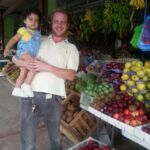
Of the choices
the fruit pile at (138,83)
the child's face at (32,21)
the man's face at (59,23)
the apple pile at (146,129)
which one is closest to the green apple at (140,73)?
the fruit pile at (138,83)

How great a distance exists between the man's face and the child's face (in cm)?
28

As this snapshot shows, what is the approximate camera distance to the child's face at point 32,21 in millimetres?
2553

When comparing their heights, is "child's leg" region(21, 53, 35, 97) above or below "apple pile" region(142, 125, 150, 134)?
above

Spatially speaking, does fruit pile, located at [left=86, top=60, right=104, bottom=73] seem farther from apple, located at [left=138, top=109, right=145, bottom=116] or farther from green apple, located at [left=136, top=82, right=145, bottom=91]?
apple, located at [left=138, top=109, right=145, bottom=116]

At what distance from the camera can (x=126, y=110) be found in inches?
100

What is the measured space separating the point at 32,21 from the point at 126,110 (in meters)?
1.26

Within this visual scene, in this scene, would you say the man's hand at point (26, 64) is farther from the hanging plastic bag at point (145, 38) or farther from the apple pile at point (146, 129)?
the hanging plastic bag at point (145, 38)

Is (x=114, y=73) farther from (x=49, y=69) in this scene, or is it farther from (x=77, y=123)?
(x=49, y=69)

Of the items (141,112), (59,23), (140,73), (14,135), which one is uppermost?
(59,23)

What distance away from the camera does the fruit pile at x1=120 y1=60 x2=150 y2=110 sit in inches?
108

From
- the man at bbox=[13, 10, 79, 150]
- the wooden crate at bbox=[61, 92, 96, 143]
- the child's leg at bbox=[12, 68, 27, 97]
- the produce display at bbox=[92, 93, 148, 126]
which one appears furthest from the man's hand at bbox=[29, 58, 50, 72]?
the wooden crate at bbox=[61, 92, 96, 143]

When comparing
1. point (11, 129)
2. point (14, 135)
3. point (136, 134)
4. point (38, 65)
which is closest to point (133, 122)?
point (136, 134)

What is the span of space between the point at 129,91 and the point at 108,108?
37 centimetres

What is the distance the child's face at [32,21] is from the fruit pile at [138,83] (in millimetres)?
1102
